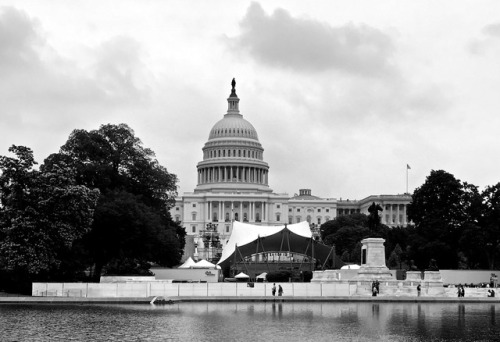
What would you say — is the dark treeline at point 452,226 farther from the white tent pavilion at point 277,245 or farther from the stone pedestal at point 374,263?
the stone pedestal at point 374,263

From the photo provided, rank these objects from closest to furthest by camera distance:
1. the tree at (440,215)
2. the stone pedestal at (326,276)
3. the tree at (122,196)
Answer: the stone pedestal at (326,276) < the tree at (122,196) < the tree at (440,215)

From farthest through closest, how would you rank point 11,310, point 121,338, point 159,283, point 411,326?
point 159,283 → point 11,310 → point 411,326 → point 121,338

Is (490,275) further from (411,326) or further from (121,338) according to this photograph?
(121,338)

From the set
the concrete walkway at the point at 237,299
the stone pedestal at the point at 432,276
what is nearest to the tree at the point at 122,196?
the concrete walkway at the point at 237,299

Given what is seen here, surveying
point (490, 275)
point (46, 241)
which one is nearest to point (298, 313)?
point (46, 241)

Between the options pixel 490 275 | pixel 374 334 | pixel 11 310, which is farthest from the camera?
pixel 490 275

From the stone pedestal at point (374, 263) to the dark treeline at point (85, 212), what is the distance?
62.4 ft

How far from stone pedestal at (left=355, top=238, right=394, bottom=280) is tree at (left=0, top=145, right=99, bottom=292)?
62.9 feet

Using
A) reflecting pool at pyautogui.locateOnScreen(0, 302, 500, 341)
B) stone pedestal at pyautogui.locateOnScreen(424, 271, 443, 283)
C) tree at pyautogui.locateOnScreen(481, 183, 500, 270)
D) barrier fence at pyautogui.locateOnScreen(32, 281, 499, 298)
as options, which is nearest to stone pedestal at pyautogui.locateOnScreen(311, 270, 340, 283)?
barrier fence at pyautogui.locateOnScreen(32, 281, 499, 298)

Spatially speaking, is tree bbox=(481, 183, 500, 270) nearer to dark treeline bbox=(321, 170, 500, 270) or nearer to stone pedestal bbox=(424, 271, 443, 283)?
dark treeline bbox=(321, 170, 500, 270)

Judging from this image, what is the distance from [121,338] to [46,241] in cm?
3080

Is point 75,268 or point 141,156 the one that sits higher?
point 141,156

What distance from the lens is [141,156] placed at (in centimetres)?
9856

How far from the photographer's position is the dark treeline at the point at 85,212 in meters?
63.8
